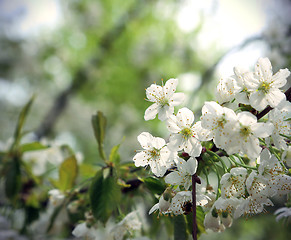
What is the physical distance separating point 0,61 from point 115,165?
408 cm

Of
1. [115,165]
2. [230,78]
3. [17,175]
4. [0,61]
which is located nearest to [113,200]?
[115,165]

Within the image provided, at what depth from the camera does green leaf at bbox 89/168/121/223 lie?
30.0 inches

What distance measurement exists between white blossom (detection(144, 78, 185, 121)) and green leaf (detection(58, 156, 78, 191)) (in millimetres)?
563

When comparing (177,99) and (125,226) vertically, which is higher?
(177,99)

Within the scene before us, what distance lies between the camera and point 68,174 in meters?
1.09

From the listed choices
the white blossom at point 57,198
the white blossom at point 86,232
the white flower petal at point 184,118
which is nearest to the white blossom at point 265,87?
the white flower petal at point 184,118

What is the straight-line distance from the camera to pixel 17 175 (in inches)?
48.2

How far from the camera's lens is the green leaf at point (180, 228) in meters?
0.73

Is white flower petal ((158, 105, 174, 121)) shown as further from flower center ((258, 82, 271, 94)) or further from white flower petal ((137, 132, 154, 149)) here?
flower center ((258, 82, 271, 94))

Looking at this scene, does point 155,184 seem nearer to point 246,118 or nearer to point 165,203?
point 165,203

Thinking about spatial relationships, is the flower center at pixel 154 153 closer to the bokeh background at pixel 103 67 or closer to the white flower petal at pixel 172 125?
the white flower petal at pixel 172 125

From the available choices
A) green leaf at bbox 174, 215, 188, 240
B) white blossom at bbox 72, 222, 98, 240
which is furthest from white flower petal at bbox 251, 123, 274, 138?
white blossom at bbox 72, 222, 98, 240

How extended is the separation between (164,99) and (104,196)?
35 centimetres

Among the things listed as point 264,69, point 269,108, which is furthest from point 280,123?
point 264,69
